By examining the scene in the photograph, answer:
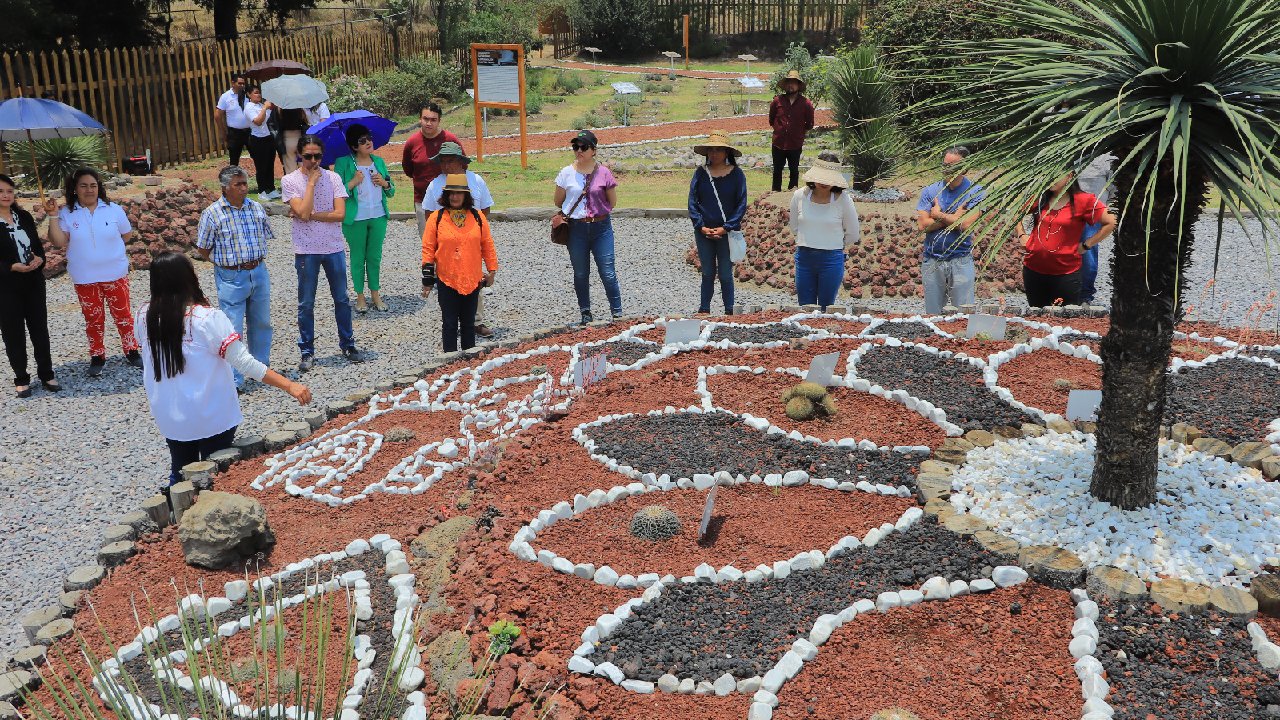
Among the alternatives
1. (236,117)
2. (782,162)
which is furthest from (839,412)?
(236,117)

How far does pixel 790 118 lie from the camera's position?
16000mm

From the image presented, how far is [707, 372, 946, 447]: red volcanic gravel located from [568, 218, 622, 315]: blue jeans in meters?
2.84

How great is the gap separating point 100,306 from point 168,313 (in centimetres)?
466

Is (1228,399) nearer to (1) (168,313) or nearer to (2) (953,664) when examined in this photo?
(2) (953,664)

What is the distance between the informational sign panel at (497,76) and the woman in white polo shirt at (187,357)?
43.5 ft

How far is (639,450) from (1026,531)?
7.91 ft

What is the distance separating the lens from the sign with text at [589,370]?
7.66 metres

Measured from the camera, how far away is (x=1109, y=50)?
15.4 feet

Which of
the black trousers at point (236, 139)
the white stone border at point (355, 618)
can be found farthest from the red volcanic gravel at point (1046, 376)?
the black trousers at point (236, 139)

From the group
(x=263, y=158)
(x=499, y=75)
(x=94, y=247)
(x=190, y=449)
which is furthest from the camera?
(x=499, y=75)

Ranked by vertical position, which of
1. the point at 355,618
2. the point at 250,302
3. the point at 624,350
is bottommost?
the point at 355,618

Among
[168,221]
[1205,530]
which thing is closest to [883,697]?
[1205,530]

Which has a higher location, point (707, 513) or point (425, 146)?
point (425, 146)

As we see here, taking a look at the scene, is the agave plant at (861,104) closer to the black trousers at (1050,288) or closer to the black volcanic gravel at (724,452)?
the black trousers at (1050,288)
